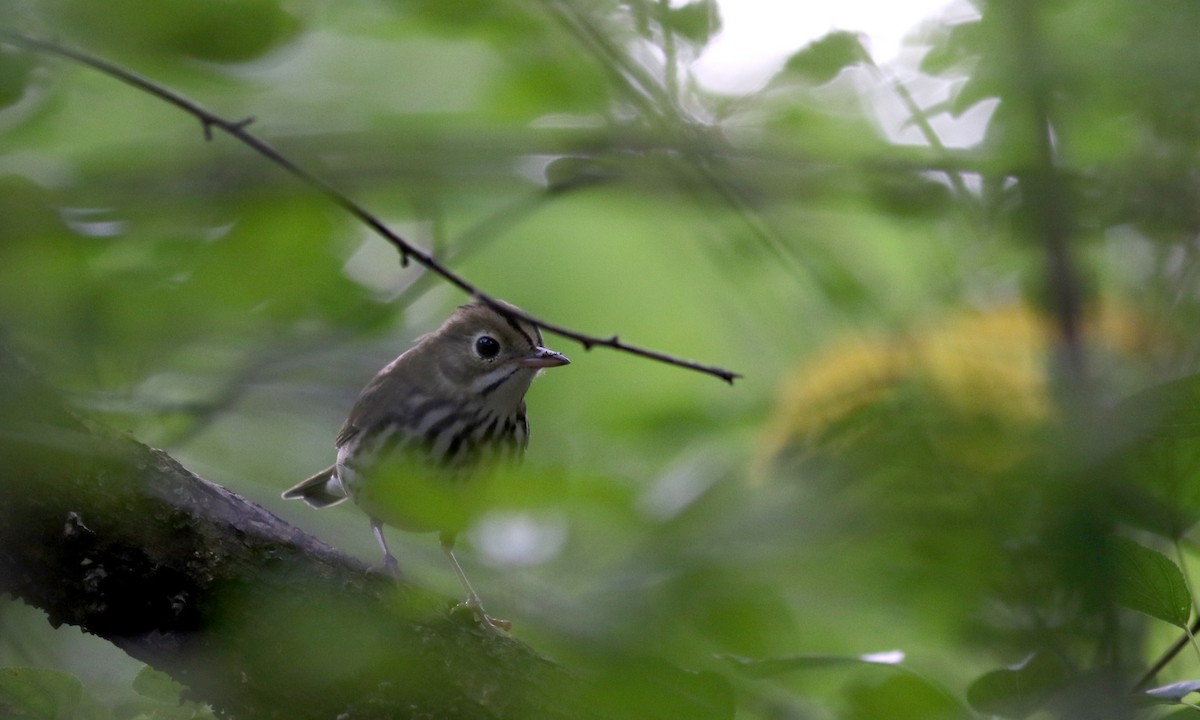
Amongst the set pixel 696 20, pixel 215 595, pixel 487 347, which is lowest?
pixel 215 595

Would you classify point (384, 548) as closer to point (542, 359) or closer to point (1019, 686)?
point (1019, 686)

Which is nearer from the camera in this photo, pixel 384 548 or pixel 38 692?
pixel 384 548

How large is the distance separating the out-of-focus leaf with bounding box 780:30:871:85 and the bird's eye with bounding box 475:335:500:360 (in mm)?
1917

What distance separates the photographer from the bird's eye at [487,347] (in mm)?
3760

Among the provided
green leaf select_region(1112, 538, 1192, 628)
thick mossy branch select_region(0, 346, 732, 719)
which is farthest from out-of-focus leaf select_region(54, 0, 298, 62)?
green leaf select_region(1112, 538, 1192, 628)

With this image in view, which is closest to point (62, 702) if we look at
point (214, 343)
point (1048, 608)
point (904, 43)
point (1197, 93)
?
point (214, 343)

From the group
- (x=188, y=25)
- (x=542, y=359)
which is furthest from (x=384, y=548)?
(x=542, y=359)

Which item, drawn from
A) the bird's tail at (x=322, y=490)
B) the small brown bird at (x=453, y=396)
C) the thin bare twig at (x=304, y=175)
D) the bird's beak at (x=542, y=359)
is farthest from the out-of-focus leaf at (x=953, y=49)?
the bird's tail at (x=322, y=490)

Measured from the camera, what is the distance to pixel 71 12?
70.3 inches

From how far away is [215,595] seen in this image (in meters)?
2.05

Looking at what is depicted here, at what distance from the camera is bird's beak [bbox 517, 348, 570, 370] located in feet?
11.2

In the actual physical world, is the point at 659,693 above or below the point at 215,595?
above

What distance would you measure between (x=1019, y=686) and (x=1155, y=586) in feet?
0.71

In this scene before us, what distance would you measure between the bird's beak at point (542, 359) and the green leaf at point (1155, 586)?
2.17 meters
